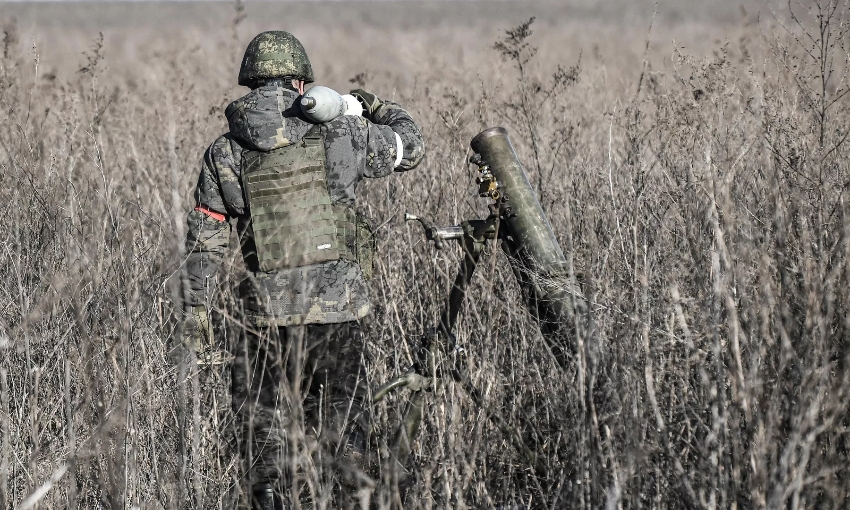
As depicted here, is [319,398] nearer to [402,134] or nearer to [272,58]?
[402,134]

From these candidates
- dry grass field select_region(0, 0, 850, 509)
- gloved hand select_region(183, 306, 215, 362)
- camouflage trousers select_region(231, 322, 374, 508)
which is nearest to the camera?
dry grass field select_region(0, 0, 850, 509)

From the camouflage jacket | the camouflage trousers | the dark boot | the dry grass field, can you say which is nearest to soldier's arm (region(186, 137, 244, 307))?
the camouflage jacket

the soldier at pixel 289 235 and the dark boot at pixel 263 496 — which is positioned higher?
the soldier at pixel 289 235

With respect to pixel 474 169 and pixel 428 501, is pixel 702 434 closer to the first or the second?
pixel 428 501

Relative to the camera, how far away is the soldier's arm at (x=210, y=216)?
311 centimetres

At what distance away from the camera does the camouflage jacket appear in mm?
3025

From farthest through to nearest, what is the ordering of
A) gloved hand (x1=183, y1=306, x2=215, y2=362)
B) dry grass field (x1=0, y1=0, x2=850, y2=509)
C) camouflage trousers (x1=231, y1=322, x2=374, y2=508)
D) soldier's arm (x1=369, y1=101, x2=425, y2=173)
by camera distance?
soldier's arm (x1=369, y1=101, x2=425, y2=173), gloved hand (x1=183, y1=306, x2=215, y2=362), camouflage trousers (x1=231, y1=322, x2=374, y2=508), dry grass field (x1=0, y1=0, x2=850, y2=509)

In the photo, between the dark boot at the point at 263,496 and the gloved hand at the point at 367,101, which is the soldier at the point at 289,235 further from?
the gloved hand at the point at 367,101

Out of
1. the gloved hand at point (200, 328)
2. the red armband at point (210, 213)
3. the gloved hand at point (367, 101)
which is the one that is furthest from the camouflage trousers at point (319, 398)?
the gloved hand at point (367, 101)

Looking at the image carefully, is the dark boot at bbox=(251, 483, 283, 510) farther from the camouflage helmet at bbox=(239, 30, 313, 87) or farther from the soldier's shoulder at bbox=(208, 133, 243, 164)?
the camouflage helmet at bbox=(239, 30, 313, 87)

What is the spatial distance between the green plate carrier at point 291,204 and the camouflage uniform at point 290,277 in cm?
4

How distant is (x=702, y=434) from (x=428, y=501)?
0.81 metres

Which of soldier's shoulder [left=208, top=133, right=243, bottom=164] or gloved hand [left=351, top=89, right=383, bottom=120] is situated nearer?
soldier's shoulder [left=208, top=133, right=243, bottom=164]

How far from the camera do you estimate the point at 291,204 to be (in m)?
3.01
